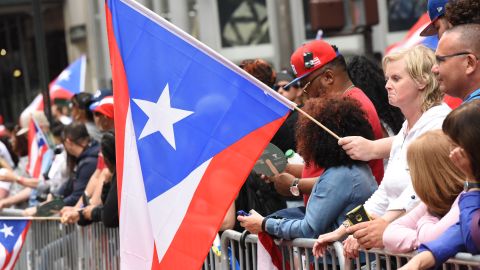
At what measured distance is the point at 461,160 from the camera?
441 centimetres

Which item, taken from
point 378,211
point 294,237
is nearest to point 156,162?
point 294,237

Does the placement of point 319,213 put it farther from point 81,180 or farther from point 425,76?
point 81,180

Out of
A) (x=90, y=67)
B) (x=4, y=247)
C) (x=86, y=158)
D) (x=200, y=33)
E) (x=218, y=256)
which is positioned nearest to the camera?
(x=218, y=256)

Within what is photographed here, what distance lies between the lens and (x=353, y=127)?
6.19 m

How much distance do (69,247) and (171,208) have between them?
394 cm

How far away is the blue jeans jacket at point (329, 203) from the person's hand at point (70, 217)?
3.76 meters

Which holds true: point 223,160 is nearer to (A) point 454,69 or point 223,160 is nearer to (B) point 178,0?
(A) point 454,69

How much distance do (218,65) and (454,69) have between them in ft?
4.68

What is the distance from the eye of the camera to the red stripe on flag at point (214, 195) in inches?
238

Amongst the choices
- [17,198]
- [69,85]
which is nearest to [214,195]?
[17,198]

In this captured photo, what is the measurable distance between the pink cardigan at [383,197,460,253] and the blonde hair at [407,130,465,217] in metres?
0.09

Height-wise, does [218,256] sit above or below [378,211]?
below

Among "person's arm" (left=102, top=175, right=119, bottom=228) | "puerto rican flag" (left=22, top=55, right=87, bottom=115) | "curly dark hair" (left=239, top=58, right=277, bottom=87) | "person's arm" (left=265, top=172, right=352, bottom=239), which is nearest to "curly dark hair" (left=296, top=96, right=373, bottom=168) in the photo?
"person's arm" (left=265, top=172, right=352, bottom=239)

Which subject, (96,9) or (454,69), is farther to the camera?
(96,9)
